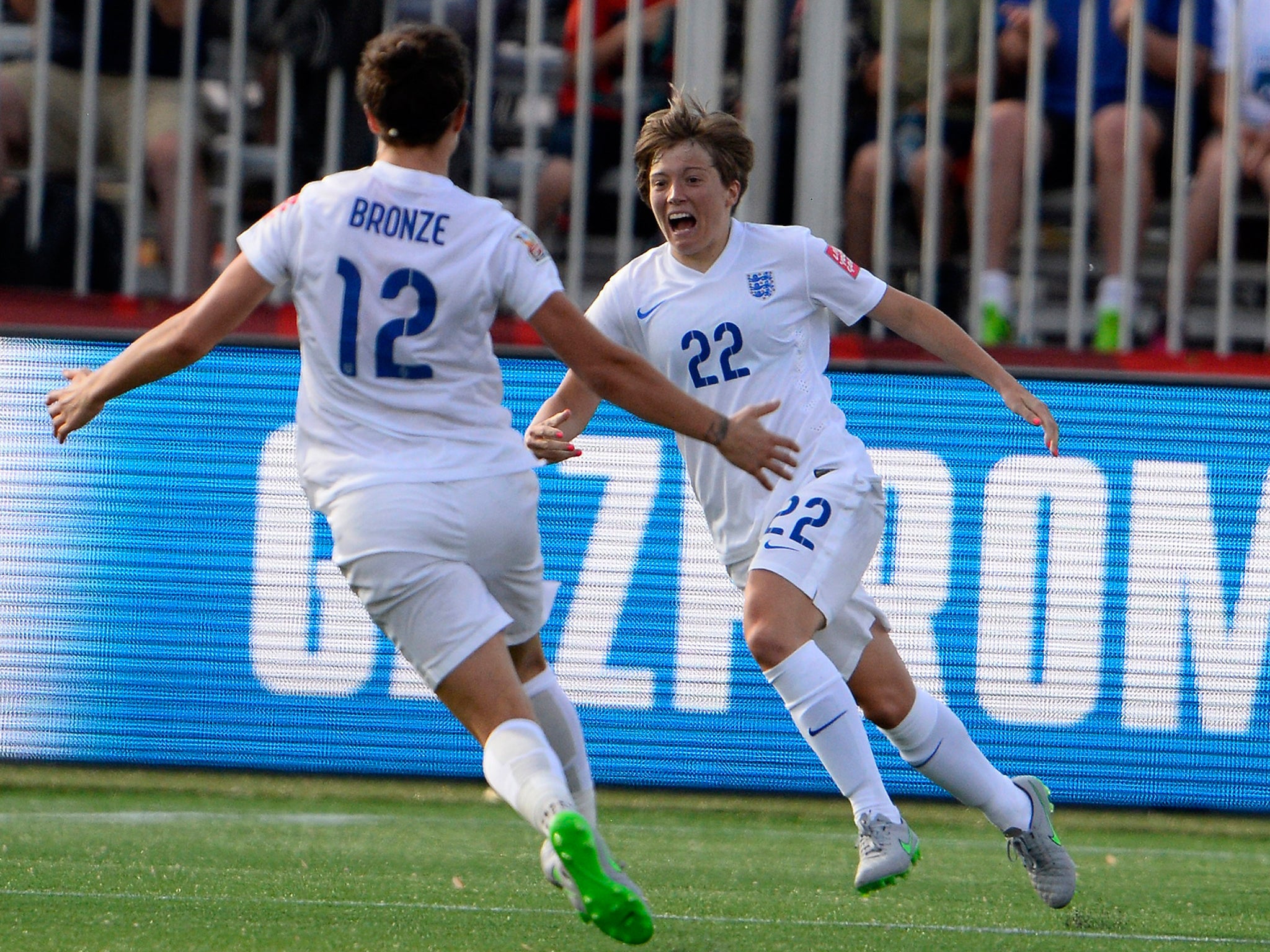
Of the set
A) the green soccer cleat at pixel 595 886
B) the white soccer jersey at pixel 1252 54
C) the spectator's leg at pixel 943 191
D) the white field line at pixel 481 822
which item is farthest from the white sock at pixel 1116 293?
the green soccer cleat at pixel 595 886

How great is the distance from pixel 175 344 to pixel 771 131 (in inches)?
162

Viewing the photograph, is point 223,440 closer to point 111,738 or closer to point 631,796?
point 111,738

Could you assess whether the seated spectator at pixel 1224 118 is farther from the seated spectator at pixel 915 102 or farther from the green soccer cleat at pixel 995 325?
the seated spectator at pixel 915 102

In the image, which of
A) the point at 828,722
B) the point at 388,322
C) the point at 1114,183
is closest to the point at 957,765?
the point at 828,722

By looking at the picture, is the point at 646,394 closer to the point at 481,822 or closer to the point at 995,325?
the point at 481,822

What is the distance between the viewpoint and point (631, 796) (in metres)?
6.61

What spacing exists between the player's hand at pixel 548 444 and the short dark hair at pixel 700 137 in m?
0.76

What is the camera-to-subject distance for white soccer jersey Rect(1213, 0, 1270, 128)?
7121 millimetres

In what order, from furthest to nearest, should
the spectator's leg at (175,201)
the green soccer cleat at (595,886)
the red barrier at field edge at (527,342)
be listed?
the spectator's leg at (175,201), the red barrier at field edge at (527,342), the green soccer cleat at (595,886)

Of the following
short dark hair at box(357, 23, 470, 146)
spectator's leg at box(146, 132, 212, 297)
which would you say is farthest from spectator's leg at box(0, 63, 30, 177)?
short dark hair at box(357, 23, 470, 146)

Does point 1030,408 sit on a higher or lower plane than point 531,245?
lower

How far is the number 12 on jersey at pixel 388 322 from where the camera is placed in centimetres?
345

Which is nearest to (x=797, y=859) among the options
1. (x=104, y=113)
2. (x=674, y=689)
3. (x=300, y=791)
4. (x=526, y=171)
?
(x=674, y=689)

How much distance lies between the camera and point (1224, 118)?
23.3ft
